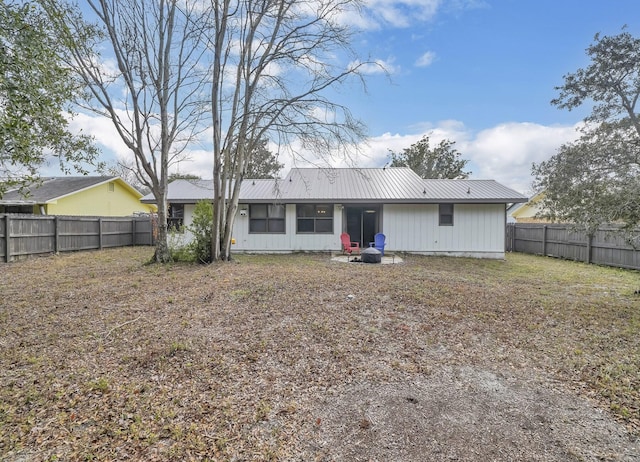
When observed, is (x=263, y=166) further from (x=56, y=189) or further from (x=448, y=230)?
(x=448, y=230)

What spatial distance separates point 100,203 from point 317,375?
842 inches

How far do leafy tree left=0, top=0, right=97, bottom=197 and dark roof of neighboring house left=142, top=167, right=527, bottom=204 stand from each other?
790 centimetres

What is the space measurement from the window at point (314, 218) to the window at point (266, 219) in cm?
73

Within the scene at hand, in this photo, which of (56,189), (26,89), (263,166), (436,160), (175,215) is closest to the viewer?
(26,89)

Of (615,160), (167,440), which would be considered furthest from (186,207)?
(615,160)

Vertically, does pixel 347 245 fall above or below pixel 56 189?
below

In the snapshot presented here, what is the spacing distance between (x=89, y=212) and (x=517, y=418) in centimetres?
2224

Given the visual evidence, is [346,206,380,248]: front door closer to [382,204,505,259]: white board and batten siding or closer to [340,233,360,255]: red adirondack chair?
[382,204,505,259]: white board and batten siding

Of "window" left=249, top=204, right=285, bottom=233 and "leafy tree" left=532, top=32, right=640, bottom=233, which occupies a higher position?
"leafy tree" left=532, top=32, right=640, bottom=233

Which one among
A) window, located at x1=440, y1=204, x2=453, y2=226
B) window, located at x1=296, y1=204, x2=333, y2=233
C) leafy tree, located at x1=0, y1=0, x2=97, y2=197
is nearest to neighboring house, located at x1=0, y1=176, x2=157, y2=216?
window, located at x1=296, y1=204, x2=333, y2=233

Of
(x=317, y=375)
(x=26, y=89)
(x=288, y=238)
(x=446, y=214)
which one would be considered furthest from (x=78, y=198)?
(x=317, y=375)

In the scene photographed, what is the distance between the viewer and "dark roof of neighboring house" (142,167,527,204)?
12.3m

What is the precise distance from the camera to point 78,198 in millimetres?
18062

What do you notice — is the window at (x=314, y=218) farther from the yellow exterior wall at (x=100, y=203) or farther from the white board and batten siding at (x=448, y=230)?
the yellow exterior wall at (x=100, y=203)
